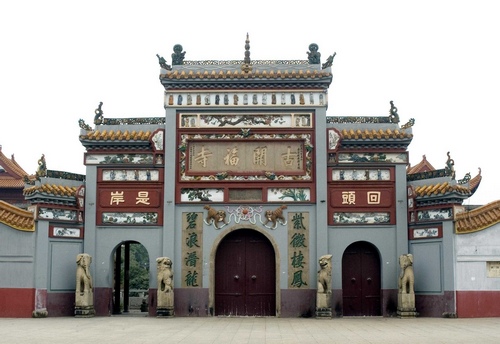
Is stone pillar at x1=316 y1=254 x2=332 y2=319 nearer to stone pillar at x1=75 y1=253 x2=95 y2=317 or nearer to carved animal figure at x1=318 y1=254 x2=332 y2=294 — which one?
carved animal figure at x1=318 y1=254 x2=332 y2=294

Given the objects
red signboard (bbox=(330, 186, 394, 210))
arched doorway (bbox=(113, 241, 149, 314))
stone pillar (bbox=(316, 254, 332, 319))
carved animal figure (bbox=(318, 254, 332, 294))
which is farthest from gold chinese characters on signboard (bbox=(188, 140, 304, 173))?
arched doorway (bbox=(113, 241, 149, 314))

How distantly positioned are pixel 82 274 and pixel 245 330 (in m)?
6.47

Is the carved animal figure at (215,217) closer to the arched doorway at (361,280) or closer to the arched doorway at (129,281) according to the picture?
the arched doorway at (129,281)

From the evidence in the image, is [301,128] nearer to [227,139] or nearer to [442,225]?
[227,139]

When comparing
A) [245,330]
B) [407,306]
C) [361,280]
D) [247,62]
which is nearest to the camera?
[245,330]

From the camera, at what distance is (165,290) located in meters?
21.8

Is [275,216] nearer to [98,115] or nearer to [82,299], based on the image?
[82,299]

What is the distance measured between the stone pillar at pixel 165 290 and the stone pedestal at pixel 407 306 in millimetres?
6712

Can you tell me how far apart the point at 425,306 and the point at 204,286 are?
6597 millimetres

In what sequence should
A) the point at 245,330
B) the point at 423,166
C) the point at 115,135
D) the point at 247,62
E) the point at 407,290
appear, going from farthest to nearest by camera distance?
1. the point at 423,166
2. the point at 247,62
3. the point at 115,135
4. the point at 407,290
5. the point at 245,330

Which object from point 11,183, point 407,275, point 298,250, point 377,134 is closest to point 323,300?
point 298,250

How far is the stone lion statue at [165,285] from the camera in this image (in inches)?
858

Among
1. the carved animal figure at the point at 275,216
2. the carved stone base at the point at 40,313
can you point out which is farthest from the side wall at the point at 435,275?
the carved stone base at the point at 40,313

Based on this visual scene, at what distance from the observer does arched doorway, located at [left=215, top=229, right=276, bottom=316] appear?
22.8 meters
